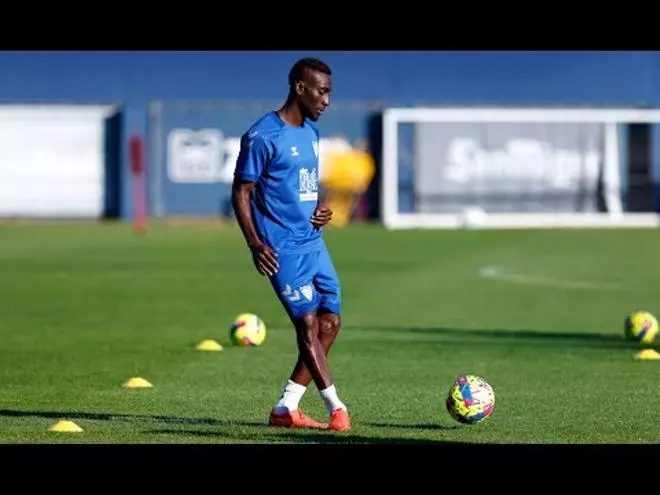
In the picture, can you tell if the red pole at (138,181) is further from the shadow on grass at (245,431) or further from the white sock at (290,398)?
the white sock at (290,398)

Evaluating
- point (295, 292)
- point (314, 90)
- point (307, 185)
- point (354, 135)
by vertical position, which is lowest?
point (295, 292)

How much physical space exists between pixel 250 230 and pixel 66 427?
169 centimetres

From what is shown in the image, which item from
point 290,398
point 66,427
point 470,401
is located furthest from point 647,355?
point 66,427

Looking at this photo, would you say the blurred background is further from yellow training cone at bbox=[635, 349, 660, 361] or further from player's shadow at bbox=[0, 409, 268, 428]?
player's shadow at bbox=[0, 409, 268, 428]

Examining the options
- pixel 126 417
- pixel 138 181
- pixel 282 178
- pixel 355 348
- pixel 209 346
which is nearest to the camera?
pixel 282 178

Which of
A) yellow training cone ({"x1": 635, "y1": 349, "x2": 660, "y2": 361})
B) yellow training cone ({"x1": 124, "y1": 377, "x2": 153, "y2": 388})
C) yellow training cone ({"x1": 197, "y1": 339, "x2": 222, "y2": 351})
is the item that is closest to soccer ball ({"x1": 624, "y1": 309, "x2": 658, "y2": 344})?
yellow training cone ({"x1": 635, "y1": 349, "x2": 660, "y2": 361})

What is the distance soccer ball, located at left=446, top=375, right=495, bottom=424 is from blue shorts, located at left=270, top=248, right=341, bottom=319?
37.9 inches

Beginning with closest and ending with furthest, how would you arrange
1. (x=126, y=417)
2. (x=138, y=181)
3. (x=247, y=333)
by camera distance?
(x=126, y=417) < (x=247, y=333) < (x=138, y=181)

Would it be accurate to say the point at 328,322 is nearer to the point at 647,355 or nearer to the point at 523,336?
the point at 647,355

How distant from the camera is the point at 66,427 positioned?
1104 centimetres

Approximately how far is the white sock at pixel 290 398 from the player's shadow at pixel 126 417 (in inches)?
6.9
